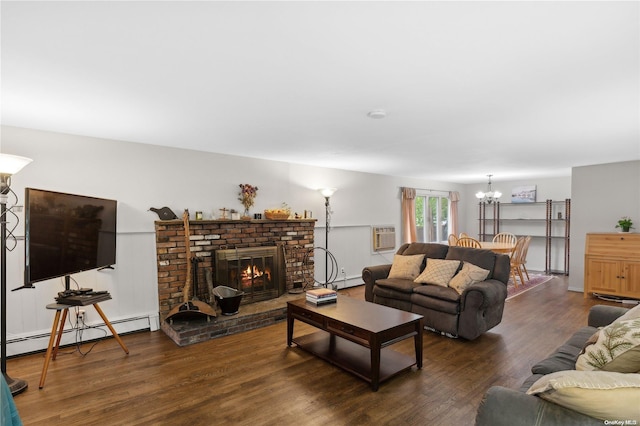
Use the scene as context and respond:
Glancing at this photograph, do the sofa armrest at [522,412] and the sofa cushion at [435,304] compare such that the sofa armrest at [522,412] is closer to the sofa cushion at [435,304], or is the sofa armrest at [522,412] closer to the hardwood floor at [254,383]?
the hardwood floor at [254,383]

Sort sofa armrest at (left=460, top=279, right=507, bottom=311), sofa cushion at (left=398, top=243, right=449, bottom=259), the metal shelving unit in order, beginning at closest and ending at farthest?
1. sofa armrest at (left=460, top=279, right=507, bottom=311)
2. sofa cushion at (left=398, top=243, right=449, bottom=259)
3. the metal shelving unit

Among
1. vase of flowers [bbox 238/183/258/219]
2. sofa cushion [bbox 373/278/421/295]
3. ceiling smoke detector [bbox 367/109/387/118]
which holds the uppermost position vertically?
ceiling smoke detector [bbox 367/109/387/118]

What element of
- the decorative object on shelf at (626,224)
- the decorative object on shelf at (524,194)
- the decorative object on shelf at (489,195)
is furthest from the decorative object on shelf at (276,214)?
the decorative object on shelf at (524,194)

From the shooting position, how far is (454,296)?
353 centimetres

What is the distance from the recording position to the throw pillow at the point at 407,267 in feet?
14.1

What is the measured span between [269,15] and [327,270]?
188 inches

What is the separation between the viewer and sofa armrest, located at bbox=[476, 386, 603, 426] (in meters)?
1.21

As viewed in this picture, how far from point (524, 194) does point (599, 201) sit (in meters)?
2.46

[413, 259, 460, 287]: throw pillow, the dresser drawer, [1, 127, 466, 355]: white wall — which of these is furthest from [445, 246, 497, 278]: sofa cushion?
the dresser drawer

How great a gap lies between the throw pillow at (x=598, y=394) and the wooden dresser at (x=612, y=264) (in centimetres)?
522

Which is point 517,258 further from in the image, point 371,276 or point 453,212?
point 371,276

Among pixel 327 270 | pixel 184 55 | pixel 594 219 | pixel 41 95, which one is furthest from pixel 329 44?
pixel 594 219

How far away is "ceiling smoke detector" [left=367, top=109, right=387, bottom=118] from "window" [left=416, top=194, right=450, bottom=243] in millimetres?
5389

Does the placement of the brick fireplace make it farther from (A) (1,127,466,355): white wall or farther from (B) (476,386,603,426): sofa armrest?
(B) (476,386,603,426): sofa armrest
